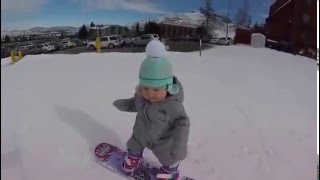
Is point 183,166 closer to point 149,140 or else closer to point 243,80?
point 149,140

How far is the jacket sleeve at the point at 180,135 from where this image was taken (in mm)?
649

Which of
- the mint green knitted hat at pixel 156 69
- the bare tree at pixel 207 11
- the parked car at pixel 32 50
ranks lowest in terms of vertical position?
the mint green knitted hat at pixel 156 69

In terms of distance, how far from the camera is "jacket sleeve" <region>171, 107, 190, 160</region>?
649mm

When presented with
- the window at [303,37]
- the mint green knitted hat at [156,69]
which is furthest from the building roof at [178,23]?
the window at [303,37]

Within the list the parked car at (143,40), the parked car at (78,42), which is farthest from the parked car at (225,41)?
the parked car at (78,42)

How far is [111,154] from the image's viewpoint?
0.69 metres

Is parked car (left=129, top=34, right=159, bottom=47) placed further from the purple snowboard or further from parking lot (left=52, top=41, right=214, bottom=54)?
the purple snowboard

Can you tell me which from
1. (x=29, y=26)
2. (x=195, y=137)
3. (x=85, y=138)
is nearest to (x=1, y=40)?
(x=29, y=26)

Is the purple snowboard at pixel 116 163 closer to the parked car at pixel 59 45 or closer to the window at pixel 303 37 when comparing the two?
the parked car at pixel 59 45

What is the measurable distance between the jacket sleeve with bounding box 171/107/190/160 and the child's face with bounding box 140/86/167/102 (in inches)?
1.4

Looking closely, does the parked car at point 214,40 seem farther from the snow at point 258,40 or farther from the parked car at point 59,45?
the parked car at point 59,45

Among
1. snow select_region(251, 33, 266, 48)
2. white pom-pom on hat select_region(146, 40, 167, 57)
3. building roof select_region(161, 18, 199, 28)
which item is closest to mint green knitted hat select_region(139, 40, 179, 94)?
white pom-pom on hat select_region(146, 40, 167, 57)

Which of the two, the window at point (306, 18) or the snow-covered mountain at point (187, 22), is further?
the window at point (306, 18)

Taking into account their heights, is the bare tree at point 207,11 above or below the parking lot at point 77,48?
above
